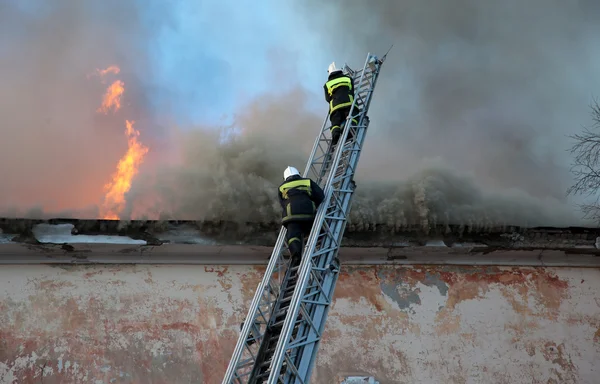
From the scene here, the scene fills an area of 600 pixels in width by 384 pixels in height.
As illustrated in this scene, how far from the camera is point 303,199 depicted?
17.2 ft

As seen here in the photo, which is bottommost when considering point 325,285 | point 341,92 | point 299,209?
point 325,285

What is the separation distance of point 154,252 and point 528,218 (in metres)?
7.21

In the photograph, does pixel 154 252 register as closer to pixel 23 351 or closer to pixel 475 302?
pixel 23 351

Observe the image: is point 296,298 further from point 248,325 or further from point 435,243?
point 435,243

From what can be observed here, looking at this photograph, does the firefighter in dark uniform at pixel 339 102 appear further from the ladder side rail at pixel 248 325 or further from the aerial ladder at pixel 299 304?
the ladder side rail at pixel 248 325

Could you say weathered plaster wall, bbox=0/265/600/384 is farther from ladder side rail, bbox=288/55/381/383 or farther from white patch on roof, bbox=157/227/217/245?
ladder side rail, bbox=288/55/381/383

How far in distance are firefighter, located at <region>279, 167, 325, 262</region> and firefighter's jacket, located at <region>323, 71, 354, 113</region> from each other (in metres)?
1.52

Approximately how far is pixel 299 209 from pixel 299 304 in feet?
3.46

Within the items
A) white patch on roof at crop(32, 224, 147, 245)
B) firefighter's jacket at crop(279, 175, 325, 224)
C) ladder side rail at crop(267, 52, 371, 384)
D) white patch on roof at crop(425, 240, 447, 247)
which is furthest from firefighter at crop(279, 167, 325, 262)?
white patch on roof at crop(425, 240, 447, 247)

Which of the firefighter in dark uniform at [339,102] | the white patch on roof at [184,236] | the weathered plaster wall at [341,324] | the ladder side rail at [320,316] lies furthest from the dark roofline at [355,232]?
the ladder side rail at [320,316]

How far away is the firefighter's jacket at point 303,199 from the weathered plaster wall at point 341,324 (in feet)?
14.3

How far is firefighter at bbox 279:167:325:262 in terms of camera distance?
521 centimetres

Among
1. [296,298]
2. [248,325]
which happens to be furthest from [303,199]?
[248,325]

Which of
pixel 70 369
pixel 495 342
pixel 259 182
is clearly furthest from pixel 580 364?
pixel 70 369
